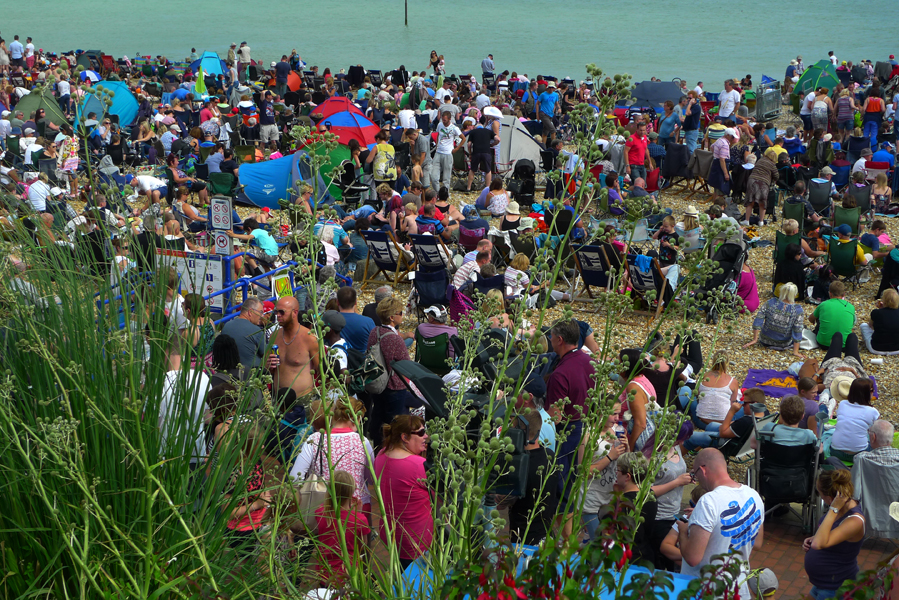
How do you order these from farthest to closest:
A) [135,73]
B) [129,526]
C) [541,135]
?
1. [135,73]
2. [541,135]
3. [129,526]

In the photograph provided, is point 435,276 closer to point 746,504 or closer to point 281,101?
point 746,504

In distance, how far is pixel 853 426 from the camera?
577 centimetres

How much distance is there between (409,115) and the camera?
688 inches

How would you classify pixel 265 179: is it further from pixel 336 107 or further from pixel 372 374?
pixel 372 374

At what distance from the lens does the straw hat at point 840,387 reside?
6.59 m

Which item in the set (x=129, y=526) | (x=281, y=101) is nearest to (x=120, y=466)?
(x=129, y=526)

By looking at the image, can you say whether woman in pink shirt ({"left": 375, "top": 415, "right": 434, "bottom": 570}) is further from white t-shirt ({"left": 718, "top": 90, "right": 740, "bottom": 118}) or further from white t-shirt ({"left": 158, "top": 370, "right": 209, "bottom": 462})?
white t-shirt ({"left": 718, "top": 90, "right": 740, "bottom": 118})

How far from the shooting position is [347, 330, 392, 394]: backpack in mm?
5613

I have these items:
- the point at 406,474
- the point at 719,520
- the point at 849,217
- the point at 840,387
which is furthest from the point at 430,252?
the point at 849,217

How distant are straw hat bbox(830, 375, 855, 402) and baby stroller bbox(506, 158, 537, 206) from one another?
24.9 feet

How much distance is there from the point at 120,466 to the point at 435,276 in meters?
7.10

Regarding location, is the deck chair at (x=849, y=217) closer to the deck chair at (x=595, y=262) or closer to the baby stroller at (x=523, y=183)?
the deck chair at (x=595, y=262)

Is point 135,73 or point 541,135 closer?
point 541,135

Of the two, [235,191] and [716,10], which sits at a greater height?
[716,10]
